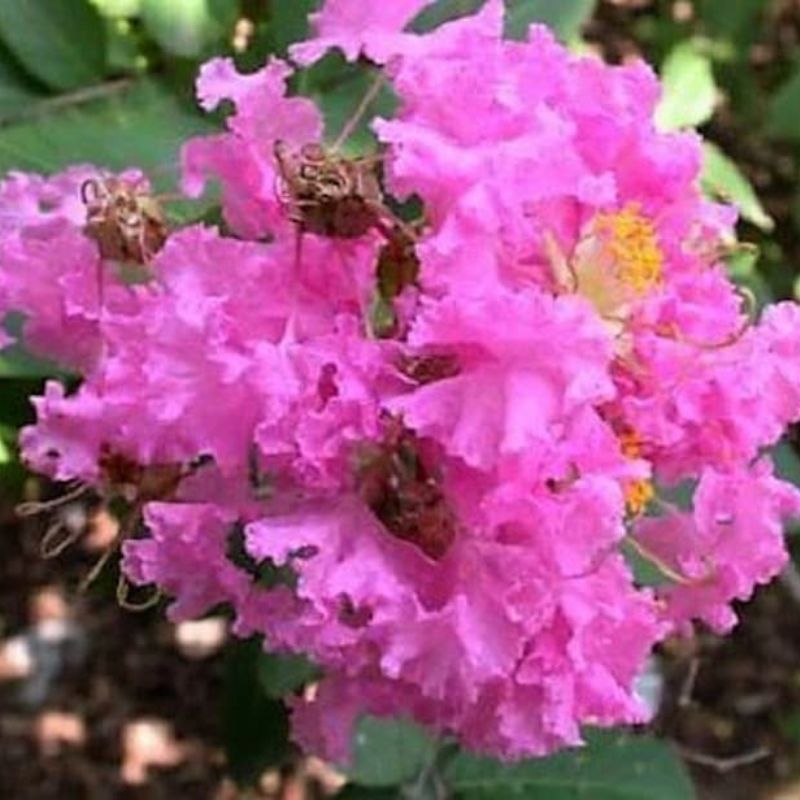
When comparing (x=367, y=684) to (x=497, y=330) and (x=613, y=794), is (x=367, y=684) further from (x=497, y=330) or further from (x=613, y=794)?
(x=613, y=794)

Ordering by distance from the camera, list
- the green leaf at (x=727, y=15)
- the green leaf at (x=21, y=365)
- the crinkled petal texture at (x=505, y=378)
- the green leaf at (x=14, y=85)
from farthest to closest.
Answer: the green leaf at (x=727, y=15), the green leaf at (x=14, y=85), the green leaf at (x=21, y=365), the crinkled petal texture at (x=505, y=378)

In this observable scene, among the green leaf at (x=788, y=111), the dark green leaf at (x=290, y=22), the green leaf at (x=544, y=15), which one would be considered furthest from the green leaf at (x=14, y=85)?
the green leaf at (x=788, y=111)

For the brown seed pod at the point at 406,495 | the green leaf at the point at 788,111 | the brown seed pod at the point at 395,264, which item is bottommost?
the green leaf at the point at 788,111

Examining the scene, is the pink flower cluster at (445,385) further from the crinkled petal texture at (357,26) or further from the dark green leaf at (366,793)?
the dark green leaf at (366,793)

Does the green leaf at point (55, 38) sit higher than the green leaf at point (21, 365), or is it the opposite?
the green leaf at point (55, 38)

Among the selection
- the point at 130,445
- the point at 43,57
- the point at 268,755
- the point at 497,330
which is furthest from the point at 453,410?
the point at 268,755

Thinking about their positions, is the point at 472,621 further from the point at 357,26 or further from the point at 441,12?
the point at 441,12

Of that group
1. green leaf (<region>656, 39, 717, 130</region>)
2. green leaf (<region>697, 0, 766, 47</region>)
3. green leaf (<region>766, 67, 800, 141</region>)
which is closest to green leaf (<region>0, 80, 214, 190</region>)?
green leaf (<region>656, 39, 717, 130</region>)
